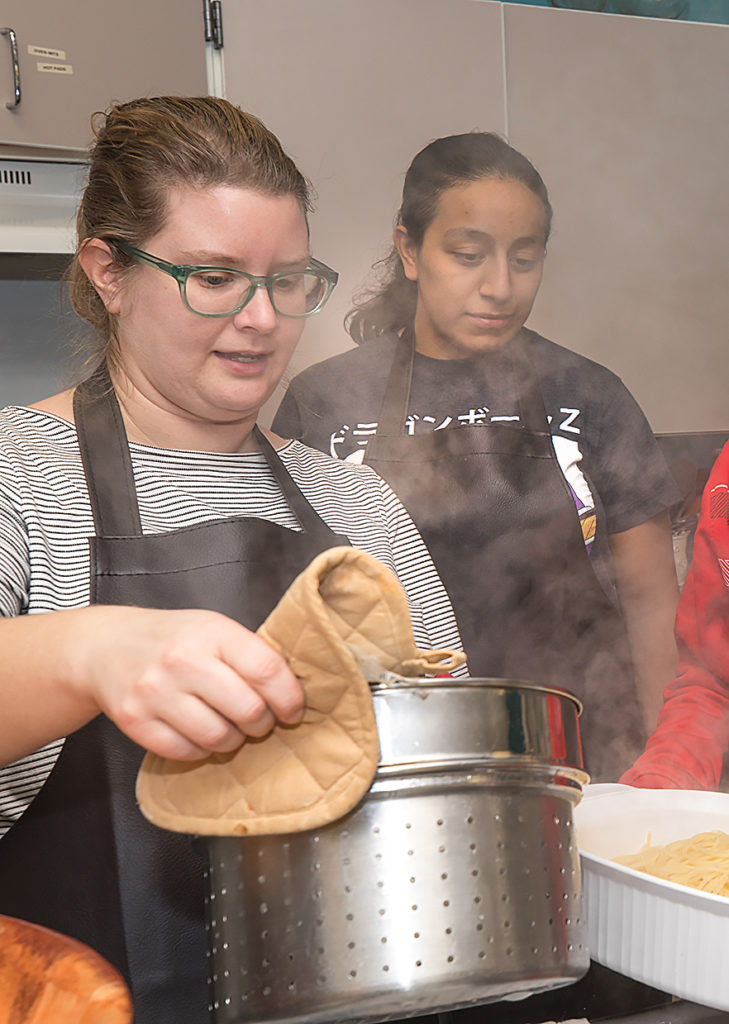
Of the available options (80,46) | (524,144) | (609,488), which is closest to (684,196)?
(524,144)

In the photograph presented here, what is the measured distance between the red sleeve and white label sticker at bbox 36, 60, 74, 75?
54.9 inches

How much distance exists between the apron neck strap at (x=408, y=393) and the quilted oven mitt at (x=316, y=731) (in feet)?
3.41


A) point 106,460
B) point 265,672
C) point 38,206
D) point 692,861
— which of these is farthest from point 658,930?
point 38,206

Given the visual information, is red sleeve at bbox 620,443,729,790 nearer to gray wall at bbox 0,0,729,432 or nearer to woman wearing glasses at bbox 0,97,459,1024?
woman wearing glasses at bbox 0,97,459,1024

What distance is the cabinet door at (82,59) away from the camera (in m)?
1.86

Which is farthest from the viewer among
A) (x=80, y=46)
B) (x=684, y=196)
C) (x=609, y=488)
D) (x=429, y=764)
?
(x=684, y=196)

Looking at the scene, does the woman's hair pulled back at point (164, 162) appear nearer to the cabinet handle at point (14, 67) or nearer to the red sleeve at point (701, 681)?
the red sleeve at point (701, 681)

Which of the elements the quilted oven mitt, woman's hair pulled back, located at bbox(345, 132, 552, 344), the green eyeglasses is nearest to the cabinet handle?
woman's hair pulled back, located at bbox(345, 132, 552, 344)

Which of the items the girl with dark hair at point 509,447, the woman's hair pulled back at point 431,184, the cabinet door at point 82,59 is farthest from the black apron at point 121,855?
the cabinet door at point 82,59

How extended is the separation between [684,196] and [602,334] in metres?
0.42

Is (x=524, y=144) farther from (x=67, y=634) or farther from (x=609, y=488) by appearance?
(x=67, y=634)

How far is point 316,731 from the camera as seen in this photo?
0.58m

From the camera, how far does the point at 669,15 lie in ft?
8.55

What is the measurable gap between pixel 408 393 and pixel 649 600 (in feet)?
1.77
